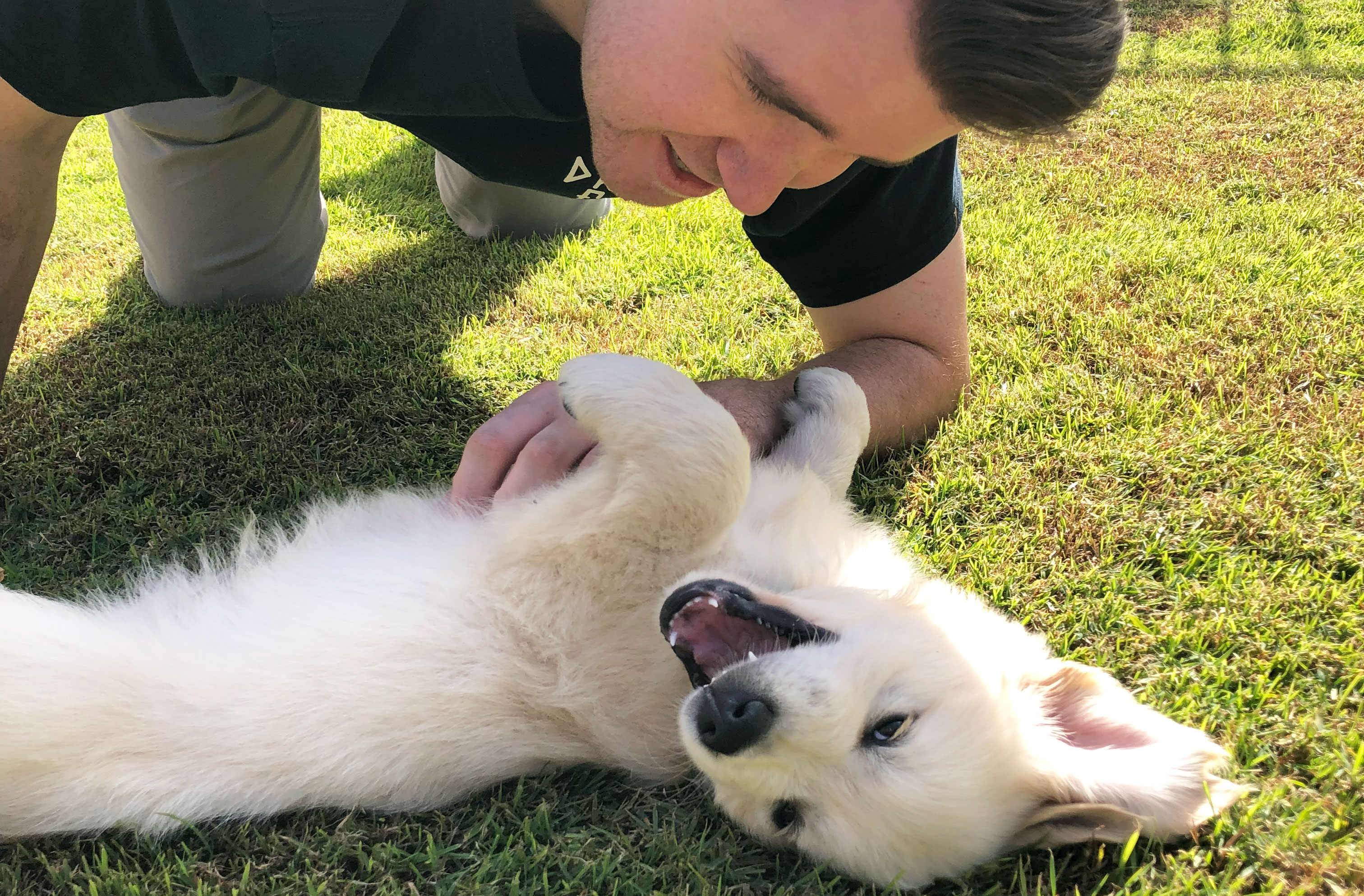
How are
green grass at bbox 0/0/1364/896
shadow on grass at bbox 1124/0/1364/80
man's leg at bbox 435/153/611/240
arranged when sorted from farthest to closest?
shadow on grass at bbox 1124/0/1364/80, man's leg at bbox 435/153/611/240, green grass at bbox 0/0/1364/896

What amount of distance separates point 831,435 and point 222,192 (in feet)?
9.04

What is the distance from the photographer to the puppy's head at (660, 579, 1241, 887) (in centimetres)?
159

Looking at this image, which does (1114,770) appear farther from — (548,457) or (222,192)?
(222,192)

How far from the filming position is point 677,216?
4.23m

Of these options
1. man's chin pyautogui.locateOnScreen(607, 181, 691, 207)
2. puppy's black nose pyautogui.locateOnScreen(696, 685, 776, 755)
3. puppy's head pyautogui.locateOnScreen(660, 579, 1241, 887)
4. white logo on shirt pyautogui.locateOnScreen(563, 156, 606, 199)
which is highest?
man's chin pyautogui.locateOnScreen(607, 181, 691, 207)

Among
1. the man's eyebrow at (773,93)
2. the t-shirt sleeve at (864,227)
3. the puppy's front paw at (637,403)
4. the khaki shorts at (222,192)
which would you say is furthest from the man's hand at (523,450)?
the khaki shorts at (222,192)

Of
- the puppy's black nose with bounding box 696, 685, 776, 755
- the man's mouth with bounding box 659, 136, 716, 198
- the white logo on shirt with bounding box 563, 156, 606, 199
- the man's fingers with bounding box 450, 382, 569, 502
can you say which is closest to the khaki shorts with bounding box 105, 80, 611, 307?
the white logo on shirt with bounding box 563, 156, 606, 199

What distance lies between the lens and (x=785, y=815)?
1.68 metres

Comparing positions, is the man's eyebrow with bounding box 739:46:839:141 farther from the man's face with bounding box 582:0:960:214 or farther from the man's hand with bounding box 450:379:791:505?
the man's hand with bounding box 450:379:791:505

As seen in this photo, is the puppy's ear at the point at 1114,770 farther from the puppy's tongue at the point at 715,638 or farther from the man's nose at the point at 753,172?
the man's nose at the point at 753,172

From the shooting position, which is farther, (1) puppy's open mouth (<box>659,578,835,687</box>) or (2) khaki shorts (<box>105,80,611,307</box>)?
(2) khaki shorts (<box>105,80,611,307</box>)

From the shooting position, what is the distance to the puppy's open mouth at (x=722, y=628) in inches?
70.2

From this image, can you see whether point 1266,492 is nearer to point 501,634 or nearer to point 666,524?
point 666,524

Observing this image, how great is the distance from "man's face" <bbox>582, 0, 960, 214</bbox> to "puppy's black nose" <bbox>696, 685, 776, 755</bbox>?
1014 mm
